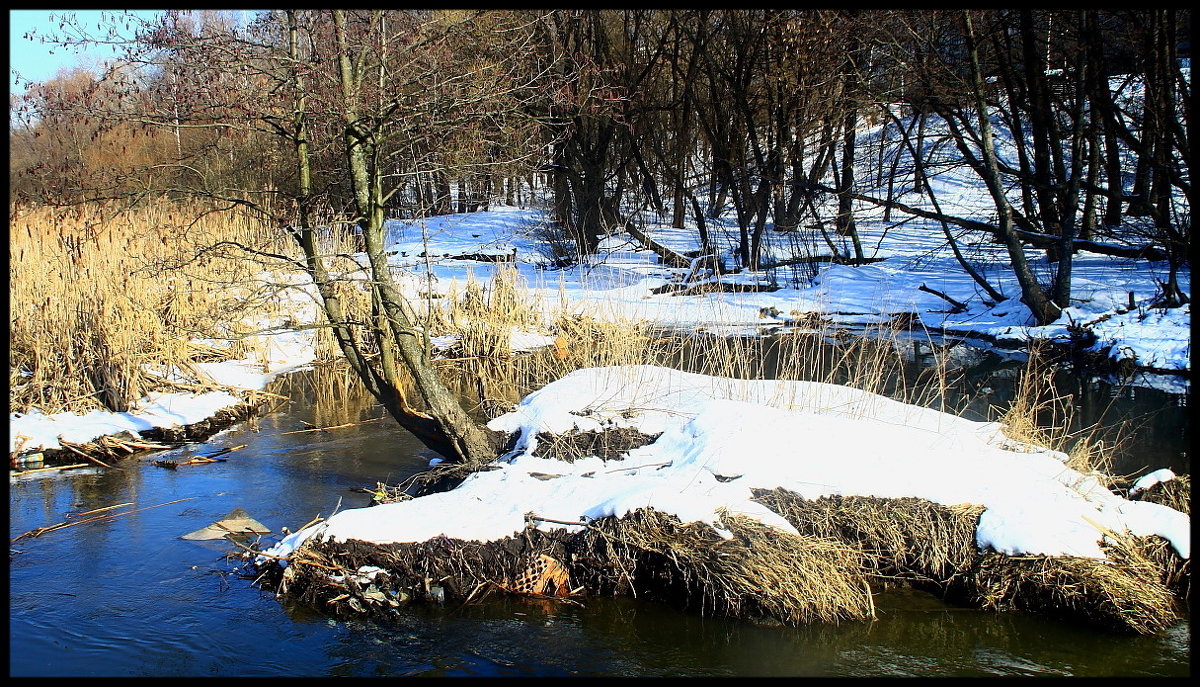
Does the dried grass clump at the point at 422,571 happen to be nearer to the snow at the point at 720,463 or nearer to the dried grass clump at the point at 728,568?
the snow at the point at 720,463

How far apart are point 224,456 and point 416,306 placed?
4.74 m

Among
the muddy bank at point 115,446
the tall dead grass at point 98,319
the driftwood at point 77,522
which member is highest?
the tall dead grass at point 98,319

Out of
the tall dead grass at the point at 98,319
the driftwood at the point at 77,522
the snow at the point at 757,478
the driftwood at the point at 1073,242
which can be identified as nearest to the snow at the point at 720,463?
the snow at the point at 757,478

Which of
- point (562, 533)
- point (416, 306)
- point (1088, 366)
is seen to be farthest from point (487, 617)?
point (1088, 366)

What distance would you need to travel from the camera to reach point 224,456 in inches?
276

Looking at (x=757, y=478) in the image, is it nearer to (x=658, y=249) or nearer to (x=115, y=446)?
(x=115, y=446)

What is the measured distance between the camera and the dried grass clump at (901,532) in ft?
15.5

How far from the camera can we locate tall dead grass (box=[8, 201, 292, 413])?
7.57m

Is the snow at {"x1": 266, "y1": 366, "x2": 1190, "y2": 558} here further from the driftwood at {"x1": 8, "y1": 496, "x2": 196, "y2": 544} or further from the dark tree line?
the driftwood at {"x1": 8, "y1": 496, "x2": 196, "y2": 544}

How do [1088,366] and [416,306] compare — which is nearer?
[1088,366]

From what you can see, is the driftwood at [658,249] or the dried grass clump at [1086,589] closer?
the dried grass clump at [1086,589]

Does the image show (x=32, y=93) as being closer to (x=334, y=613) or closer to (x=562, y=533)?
(x=334, y=613)
